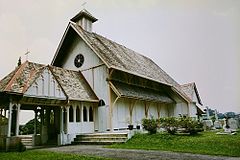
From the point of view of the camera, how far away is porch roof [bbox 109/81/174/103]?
22703 mm

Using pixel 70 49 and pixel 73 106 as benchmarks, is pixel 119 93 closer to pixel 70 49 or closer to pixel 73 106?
pixel 73 106

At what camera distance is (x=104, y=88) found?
23375mm

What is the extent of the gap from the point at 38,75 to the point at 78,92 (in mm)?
4812

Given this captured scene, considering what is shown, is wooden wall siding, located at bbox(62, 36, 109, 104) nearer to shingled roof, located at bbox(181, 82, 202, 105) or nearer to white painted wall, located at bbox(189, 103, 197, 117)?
white painted wall, located at bbox(189, 103, 197, 117)

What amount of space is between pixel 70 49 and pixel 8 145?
529 inches

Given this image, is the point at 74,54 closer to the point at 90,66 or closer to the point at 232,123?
the point at 90,66

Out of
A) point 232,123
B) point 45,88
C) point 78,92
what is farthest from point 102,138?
point 232,123

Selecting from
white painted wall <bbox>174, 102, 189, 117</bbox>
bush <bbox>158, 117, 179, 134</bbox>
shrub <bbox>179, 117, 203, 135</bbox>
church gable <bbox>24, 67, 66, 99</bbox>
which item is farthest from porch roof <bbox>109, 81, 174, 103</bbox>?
shrub <bbox>179, 117, 203, 135</bbox>

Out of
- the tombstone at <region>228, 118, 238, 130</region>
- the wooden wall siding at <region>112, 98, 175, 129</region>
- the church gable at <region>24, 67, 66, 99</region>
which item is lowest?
the tombstone at <region>228, 118, 238, 130</region>

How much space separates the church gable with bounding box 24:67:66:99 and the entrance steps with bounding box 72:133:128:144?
11.9 ft

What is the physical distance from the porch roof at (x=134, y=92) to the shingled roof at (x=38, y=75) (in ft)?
7.09

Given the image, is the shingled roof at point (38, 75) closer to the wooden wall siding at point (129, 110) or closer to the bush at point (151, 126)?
the wooden wall siding at point (129, 110)

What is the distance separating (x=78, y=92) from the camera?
2164 centimetres

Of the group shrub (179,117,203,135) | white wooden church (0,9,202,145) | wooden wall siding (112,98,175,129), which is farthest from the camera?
wooden wall siding (112,98,175,129)
